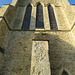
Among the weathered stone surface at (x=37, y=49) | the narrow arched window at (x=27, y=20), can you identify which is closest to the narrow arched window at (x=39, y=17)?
the weathered stone surface at (x=37, y=49)

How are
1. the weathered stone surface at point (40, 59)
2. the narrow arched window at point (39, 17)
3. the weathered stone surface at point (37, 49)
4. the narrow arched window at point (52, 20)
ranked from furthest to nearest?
the narrow arched window at point (39, 17) < the narrow arched window at point (52, 20) < the weathered stone surface at point (37, 49) < the weathered stone surface at point (40, 59)

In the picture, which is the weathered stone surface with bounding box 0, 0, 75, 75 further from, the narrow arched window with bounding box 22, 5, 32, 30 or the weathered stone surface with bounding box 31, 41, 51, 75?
the narrow arched window with bounding box 22, 5, 32, 30

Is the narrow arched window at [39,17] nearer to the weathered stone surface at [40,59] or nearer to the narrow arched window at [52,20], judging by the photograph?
the narrow arched window at [52,20]

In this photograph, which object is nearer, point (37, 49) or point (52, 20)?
point (37, 49)

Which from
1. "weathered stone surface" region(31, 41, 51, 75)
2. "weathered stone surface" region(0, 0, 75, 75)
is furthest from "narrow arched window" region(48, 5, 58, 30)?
"weathered stone surface" region(31, 41, 51, 75)

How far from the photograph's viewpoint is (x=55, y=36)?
6.63m

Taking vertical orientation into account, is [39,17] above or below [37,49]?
below

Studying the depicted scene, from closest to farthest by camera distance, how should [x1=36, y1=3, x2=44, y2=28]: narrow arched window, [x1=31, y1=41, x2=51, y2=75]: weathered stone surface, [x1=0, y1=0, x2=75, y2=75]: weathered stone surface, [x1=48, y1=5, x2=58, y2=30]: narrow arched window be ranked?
[x1=31, y1=41, x2=51, y2=75]: weathered stone surface, [x1=0, y1=0, x2=75, y2=75]: weathered stone surface, [x1=48, y1=5, x2=58, y2=30]: narrow arched window, [x1=36, y1=3, x2=44, y2=28]: narrow arched window

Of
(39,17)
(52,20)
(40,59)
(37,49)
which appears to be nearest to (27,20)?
(39,17)

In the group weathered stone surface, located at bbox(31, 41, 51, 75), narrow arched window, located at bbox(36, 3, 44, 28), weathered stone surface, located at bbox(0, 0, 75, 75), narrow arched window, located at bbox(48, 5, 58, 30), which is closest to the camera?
weathered stone surface, located at bbox(31, 41, 51, 75)

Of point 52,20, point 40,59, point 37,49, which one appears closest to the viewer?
point 40,59

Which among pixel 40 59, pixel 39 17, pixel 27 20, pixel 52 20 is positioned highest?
pixel 40 59

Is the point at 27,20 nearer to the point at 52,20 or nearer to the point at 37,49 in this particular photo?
the point at 52,20

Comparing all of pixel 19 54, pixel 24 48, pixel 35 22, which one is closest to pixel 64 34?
pixel 35 22
